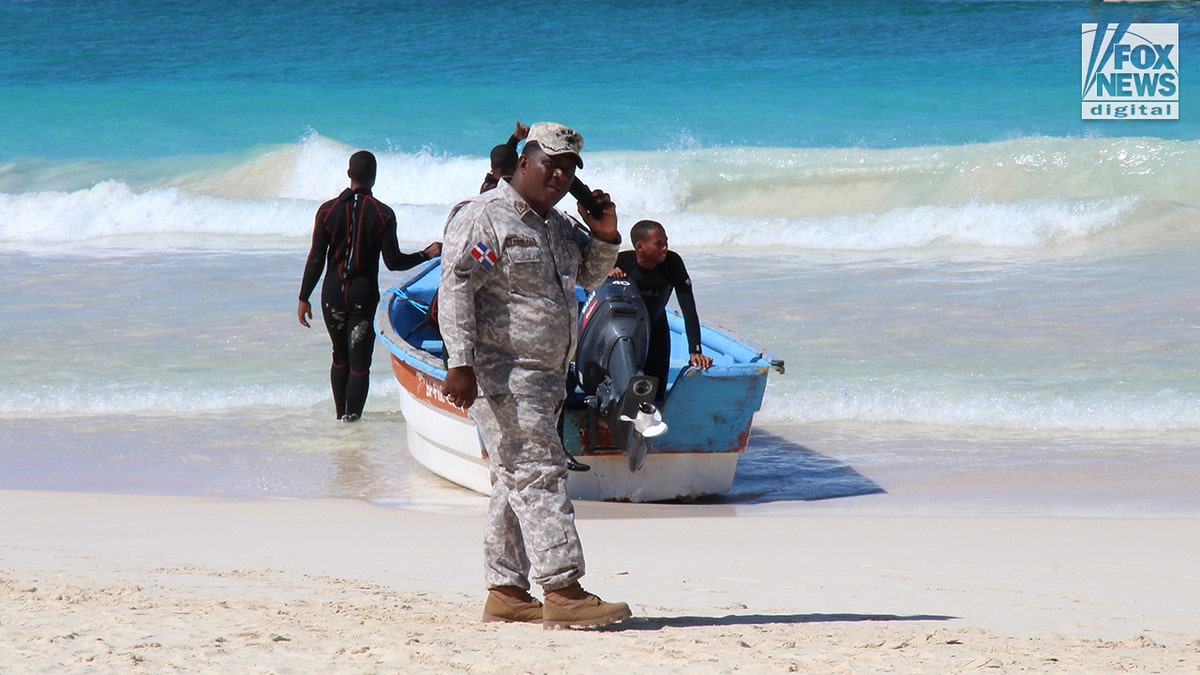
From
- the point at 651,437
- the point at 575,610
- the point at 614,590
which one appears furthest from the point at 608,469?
the point at 575,610

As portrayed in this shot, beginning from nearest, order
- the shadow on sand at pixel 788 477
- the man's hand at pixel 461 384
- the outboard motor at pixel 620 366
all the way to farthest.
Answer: the man's hand at pixel 461 384 < the outboard motor at pixel 620 366 < the shadow on sand at pixel 788 477

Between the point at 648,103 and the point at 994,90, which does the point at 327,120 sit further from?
the point at 994,90

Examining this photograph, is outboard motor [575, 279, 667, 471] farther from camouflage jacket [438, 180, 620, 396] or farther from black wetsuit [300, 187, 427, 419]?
camouflage jacket [438, 180, 620, 396]

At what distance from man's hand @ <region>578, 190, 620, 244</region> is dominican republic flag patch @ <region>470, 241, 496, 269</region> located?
315 mm

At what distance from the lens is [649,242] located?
6.18 meters

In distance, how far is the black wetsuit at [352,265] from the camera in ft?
24.7

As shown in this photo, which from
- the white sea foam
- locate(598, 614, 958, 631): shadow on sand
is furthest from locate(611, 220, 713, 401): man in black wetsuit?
the white sea foam

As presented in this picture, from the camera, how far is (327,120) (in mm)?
26000

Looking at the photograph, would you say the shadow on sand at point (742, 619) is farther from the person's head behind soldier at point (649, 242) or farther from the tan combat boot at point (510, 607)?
the person's head behind soldier at point (649, 242)

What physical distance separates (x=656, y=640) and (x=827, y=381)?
517 cm

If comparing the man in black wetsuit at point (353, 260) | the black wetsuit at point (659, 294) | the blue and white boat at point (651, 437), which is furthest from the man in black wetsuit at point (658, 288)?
the man in black wetsuit at point (353, 260)

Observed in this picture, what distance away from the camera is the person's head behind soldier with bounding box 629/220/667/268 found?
618 cm

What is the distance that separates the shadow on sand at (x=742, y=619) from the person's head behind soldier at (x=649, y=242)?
7.87ft

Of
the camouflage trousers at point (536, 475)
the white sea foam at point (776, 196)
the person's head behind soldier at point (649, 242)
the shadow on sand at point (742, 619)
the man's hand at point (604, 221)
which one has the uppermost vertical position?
the white sea foam at point (776, 196)
